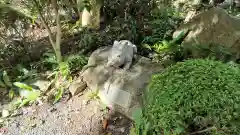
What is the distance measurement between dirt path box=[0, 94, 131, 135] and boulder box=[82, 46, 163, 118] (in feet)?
0.54

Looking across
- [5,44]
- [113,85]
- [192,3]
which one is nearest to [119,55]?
[113,85]

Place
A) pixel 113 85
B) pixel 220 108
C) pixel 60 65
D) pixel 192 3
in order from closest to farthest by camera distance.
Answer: pixel 220 108, pixel 113 85, pixel 60 65, pixel 192 3

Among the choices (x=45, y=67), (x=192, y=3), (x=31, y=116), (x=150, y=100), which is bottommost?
(x=31, y=116)

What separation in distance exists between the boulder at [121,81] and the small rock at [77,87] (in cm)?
9

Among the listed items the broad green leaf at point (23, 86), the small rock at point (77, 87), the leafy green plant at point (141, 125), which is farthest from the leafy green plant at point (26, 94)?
the leafy green plant at point (141, 125)

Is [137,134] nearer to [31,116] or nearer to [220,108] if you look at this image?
[220,108]

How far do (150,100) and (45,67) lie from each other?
2.97 m

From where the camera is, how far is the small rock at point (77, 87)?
14.4 feet

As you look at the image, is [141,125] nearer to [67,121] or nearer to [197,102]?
[197,102]

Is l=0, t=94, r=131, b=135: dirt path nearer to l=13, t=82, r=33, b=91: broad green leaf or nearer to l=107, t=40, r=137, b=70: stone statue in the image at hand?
l=13, t=82, r=33, b=91: broad green leaf

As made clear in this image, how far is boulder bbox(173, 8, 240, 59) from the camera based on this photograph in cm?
425

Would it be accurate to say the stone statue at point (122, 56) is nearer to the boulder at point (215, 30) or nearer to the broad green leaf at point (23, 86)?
the boulder at point (215, 30)

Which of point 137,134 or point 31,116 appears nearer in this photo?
point 137,134

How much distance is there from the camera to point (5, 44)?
17.4 ft
